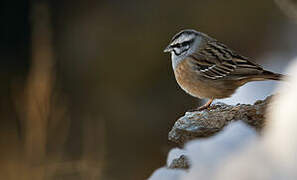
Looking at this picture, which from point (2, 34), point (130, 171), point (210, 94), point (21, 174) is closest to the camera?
point (210, 94)

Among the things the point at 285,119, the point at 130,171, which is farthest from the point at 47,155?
the point at 285,119

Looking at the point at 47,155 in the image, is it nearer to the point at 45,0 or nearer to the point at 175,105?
the point at 175,105

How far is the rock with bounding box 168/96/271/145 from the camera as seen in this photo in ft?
13.8

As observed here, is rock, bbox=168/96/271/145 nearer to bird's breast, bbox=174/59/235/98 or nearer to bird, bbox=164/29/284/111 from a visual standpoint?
bird, bbox=164/29/284/111

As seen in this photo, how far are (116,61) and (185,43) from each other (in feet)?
18.6

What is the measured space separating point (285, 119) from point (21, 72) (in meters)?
7.78

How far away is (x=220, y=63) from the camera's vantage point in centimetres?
555

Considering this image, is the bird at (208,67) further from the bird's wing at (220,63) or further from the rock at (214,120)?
the rock at (214,120)

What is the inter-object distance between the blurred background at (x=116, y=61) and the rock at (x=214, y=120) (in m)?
4.02

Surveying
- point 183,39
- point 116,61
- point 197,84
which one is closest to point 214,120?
point 197,84

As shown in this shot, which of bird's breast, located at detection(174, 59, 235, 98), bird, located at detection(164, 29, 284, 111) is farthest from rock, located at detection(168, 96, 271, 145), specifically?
bird's breast, located at detection(174, 59, 235, 98)

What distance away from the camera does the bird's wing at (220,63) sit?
17.7ft

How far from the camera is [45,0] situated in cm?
1109

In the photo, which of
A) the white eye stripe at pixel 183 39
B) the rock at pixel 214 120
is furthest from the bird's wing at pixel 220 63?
the rock at pixel 214 120
